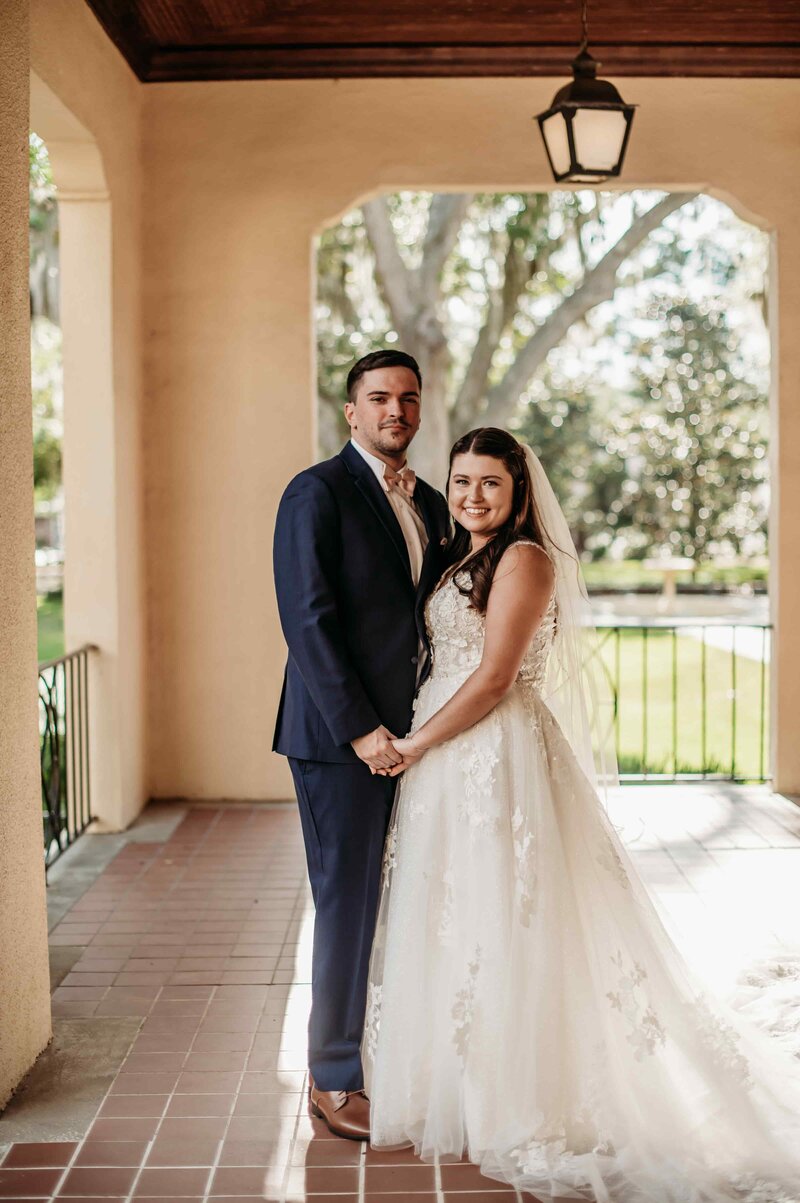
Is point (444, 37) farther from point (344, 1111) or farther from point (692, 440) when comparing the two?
point (692, 440)

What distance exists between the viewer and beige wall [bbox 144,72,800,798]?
6578mm

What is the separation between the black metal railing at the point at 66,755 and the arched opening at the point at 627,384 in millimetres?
2651

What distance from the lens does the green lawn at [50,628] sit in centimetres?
1462

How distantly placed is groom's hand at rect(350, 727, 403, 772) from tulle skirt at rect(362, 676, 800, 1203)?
0.30 feet

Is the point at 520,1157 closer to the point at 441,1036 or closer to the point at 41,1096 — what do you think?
the point at 441,1036

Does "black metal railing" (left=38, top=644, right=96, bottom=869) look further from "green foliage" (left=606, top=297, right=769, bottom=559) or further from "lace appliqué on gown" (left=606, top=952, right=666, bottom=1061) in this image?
"green foliage" (left=606, top=297, right=769, bottom=559)

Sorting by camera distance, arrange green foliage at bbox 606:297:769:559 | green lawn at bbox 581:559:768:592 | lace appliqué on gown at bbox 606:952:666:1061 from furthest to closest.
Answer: green foliage at bbox 606:297:769:559 < green lawn at bbox 581:559:768:592 < lace appliqué on gown at bbox 606:952:666:1061

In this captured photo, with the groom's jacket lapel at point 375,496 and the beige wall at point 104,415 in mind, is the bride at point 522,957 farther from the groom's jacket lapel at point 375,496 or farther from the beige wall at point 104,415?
the beige wall at point 104,415

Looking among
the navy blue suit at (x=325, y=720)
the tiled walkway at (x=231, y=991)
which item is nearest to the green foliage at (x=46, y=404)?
the tiled walkway at (x=231, y=991)

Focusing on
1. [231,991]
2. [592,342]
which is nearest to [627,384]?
[592,342]

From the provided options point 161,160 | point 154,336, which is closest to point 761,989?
point 154,336

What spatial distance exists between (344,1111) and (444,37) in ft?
17.6

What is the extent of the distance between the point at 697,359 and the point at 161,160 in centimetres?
1821

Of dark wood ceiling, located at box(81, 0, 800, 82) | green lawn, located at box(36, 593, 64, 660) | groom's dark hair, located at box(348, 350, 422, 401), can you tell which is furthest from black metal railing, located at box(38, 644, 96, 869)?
green lawn, located at box(36, 593, 64, 660)
